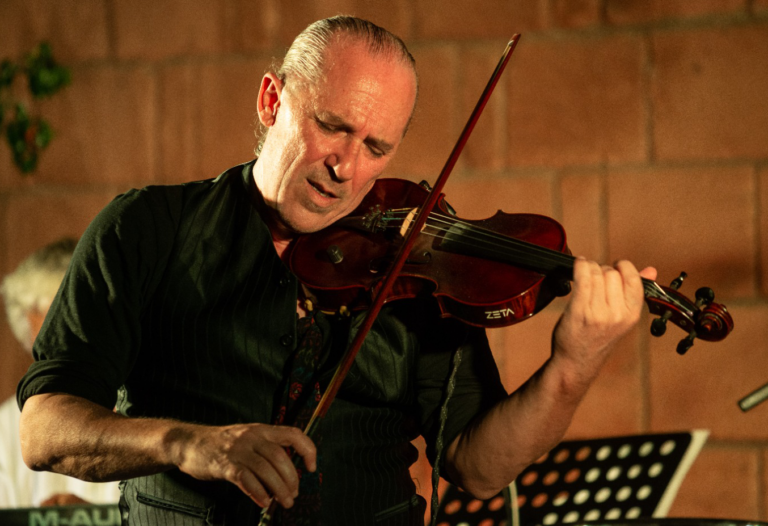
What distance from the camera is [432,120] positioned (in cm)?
252

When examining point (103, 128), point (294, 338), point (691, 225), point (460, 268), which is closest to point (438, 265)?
point (460, 268)

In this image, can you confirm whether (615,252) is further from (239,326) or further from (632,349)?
(239,326)

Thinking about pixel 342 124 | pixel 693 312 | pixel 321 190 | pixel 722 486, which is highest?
pixel 342 124

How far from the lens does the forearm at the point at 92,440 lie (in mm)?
1045

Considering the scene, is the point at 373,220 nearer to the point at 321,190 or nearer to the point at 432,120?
the point at 321,190

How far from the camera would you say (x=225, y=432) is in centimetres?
98

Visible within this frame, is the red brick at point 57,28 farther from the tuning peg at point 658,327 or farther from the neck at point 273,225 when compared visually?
the tuning peg at point 658,327

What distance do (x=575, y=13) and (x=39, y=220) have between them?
180 centimetres

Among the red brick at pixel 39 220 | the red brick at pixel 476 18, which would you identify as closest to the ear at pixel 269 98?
the red brick at pixel 476 18

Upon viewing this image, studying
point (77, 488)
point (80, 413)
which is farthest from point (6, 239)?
point (80, 413)

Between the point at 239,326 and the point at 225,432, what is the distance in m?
0.37

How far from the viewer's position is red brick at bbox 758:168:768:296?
7.64 ft

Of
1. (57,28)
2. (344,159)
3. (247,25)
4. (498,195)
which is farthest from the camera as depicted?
(57,28)

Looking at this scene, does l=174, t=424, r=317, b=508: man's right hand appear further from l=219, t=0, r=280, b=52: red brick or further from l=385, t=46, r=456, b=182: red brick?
Answer: l=219, t=0, r=280, b=52: red brick
